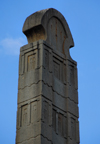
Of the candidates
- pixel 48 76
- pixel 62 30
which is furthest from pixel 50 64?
pixel 62 30

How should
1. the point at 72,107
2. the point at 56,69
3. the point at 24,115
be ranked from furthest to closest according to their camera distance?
the point at 56,69 < the point at 72,107 < the point at 24,115

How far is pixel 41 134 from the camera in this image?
30.9m

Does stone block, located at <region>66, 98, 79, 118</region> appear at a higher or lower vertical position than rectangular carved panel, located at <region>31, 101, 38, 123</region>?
higher

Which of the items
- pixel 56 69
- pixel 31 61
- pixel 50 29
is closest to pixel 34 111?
pixel 31 61

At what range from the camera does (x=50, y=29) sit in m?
34.5

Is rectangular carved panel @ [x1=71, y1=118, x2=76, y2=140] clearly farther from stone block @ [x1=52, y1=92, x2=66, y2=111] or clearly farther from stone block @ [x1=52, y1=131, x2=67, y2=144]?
stone block @ [x1=52, y1=92, x2=66, y2=111]

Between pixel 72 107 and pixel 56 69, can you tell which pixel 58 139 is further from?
pixel 56 69

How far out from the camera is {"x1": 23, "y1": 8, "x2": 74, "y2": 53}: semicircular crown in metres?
33.9

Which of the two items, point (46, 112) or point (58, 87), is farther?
point (58, 87)

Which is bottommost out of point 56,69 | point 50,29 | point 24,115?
point 24,115

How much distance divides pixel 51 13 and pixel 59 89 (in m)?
4.30

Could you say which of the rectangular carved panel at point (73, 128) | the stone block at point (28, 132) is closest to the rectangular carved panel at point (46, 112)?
the stone block at point (28, 132)

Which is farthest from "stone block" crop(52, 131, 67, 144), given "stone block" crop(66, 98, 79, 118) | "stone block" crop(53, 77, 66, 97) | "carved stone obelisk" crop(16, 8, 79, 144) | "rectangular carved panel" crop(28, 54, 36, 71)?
"rectangular carved panel" crop(28, 54, 36, 71)

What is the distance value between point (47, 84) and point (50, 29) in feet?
11.6
